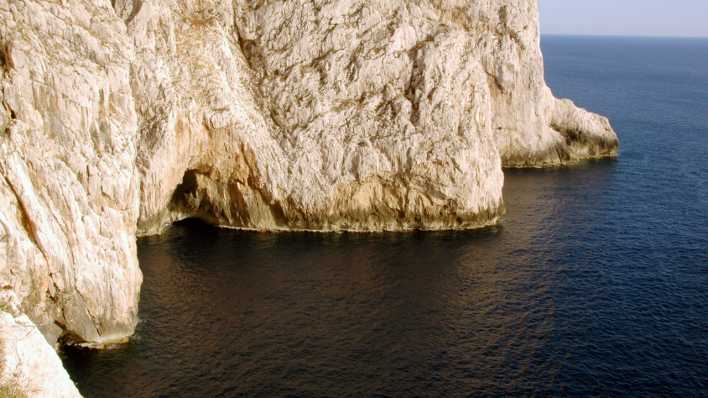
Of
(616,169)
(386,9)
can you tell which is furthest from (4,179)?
(616,169)

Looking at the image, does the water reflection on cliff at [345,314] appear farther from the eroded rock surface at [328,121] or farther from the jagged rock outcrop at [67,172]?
the jagged rock outcrop at [67,172]

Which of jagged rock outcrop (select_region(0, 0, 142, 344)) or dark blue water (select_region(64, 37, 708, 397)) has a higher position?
jagged rock outcrop (select_region(0, 0, 142, 344))

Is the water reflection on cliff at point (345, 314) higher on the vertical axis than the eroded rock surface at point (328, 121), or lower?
lower

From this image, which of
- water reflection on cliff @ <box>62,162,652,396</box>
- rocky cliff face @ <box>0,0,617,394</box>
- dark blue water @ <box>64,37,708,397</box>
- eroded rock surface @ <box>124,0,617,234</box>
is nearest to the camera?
water reflection on cliff @ <box>62,162,652,396</box>

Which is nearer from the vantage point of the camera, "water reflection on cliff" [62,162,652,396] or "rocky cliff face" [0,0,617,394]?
"water reflection on cliff" [62,162,652,396]

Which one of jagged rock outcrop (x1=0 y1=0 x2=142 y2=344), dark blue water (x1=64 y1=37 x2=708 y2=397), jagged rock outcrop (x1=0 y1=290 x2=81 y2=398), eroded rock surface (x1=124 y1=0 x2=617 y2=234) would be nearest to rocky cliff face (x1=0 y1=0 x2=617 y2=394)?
eroded rock surface (x1=124 y1=0 x2=617 y2=234)

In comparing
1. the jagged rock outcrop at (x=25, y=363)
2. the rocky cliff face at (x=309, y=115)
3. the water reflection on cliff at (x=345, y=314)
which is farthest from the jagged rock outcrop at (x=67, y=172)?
the rocky cliff face at (x=309, y=115)

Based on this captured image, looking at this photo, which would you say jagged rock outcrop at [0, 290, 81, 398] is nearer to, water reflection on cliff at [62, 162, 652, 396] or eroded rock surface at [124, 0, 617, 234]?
water reflection on cliff at [62, 162, 652, 396]

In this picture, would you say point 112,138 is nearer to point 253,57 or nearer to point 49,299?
point 49,299
